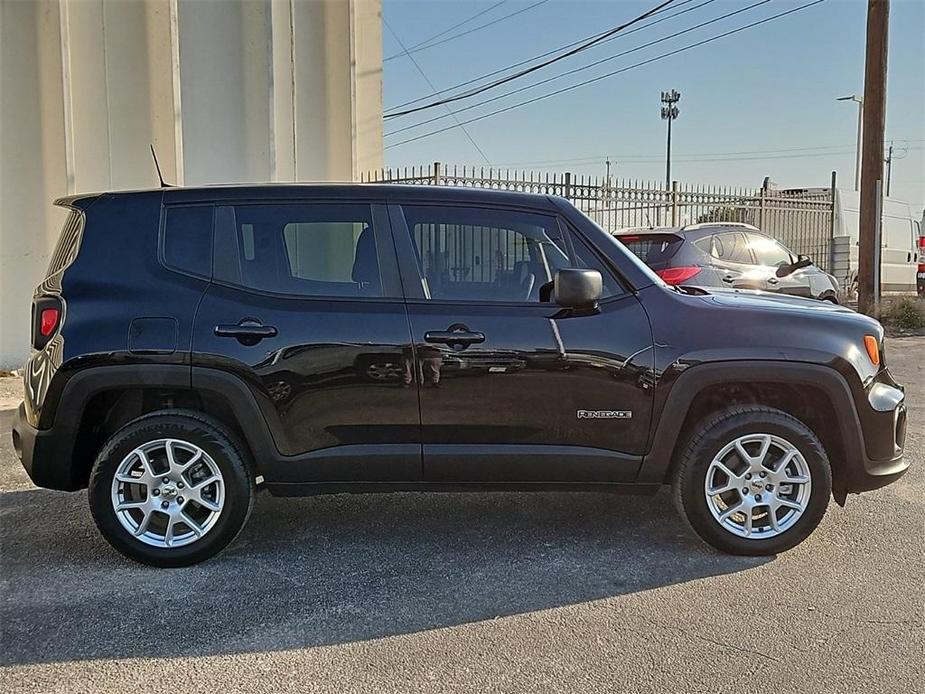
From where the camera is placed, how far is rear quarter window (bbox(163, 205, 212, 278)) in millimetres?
3943

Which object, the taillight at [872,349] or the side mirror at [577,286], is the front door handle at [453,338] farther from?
the taillight at [872,349]

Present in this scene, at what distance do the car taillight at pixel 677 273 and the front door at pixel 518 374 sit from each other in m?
5.09

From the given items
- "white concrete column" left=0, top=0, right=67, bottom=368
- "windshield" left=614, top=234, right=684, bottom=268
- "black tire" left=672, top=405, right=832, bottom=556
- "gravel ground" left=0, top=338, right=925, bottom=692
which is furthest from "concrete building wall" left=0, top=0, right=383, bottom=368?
"black tire" left=672, top=405, right=832, bottom=556

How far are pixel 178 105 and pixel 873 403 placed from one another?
9348mm

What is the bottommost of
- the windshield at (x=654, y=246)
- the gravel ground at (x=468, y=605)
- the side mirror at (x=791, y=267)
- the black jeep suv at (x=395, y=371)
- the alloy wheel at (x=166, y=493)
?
the gravel ground at (x=468, y=605)

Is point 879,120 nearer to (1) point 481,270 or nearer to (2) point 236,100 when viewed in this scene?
(2) point 236,100

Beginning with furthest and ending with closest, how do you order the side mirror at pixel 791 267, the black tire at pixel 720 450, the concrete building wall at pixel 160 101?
the side mirror at pixel 791 267 < the concrete building wall at pixel 160 101 < the black tire at pixel 720 450

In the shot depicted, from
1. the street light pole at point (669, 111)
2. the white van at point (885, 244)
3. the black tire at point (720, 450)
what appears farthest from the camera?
the street light pole at point (669, 111)

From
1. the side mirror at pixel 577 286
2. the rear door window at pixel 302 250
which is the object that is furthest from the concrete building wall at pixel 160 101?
the side mirror at pixel 577 286

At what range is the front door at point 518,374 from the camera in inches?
152

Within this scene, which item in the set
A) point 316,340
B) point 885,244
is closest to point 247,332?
point 316,340

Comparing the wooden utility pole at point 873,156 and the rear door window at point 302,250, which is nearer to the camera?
the rear door window at point 302,250

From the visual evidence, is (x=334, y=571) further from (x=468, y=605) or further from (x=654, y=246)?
(x=654, y=246)

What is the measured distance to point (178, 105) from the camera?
1037cm
